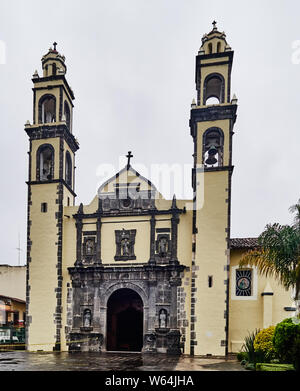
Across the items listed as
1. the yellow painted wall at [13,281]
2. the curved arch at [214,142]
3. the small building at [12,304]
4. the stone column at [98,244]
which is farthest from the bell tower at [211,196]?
the yellow painted wall at [13,281]

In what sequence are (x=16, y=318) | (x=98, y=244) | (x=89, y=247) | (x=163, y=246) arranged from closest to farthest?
(x=163, y=246) → (x=98, y=244) → (x=89, y=247) → (x=16, y=318)

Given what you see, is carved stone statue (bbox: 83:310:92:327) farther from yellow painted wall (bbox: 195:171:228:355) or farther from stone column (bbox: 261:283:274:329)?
stone column (bbox: 261:283:274:329)

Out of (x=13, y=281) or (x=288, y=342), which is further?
(x=13, y=281)

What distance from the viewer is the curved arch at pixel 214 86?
19.7m

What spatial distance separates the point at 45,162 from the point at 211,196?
9.42 meters

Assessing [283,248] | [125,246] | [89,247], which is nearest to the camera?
[283,248]

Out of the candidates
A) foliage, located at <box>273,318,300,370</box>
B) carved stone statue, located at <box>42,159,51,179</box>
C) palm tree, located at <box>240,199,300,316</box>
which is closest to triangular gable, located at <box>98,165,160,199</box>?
carved stone statue, located at <box>42,159,51,179</box>

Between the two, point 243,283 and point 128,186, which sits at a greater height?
point 128,186

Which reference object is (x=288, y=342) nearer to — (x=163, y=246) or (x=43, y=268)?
(x=163, y=246)

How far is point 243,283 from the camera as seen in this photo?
18688mm

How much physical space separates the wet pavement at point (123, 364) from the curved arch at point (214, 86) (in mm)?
12118

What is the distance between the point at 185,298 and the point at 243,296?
2.78 metres

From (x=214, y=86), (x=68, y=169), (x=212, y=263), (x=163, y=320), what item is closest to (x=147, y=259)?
(x=163, y=320)

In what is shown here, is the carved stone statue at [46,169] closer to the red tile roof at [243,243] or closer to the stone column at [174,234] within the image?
the stone column at [174,234]
